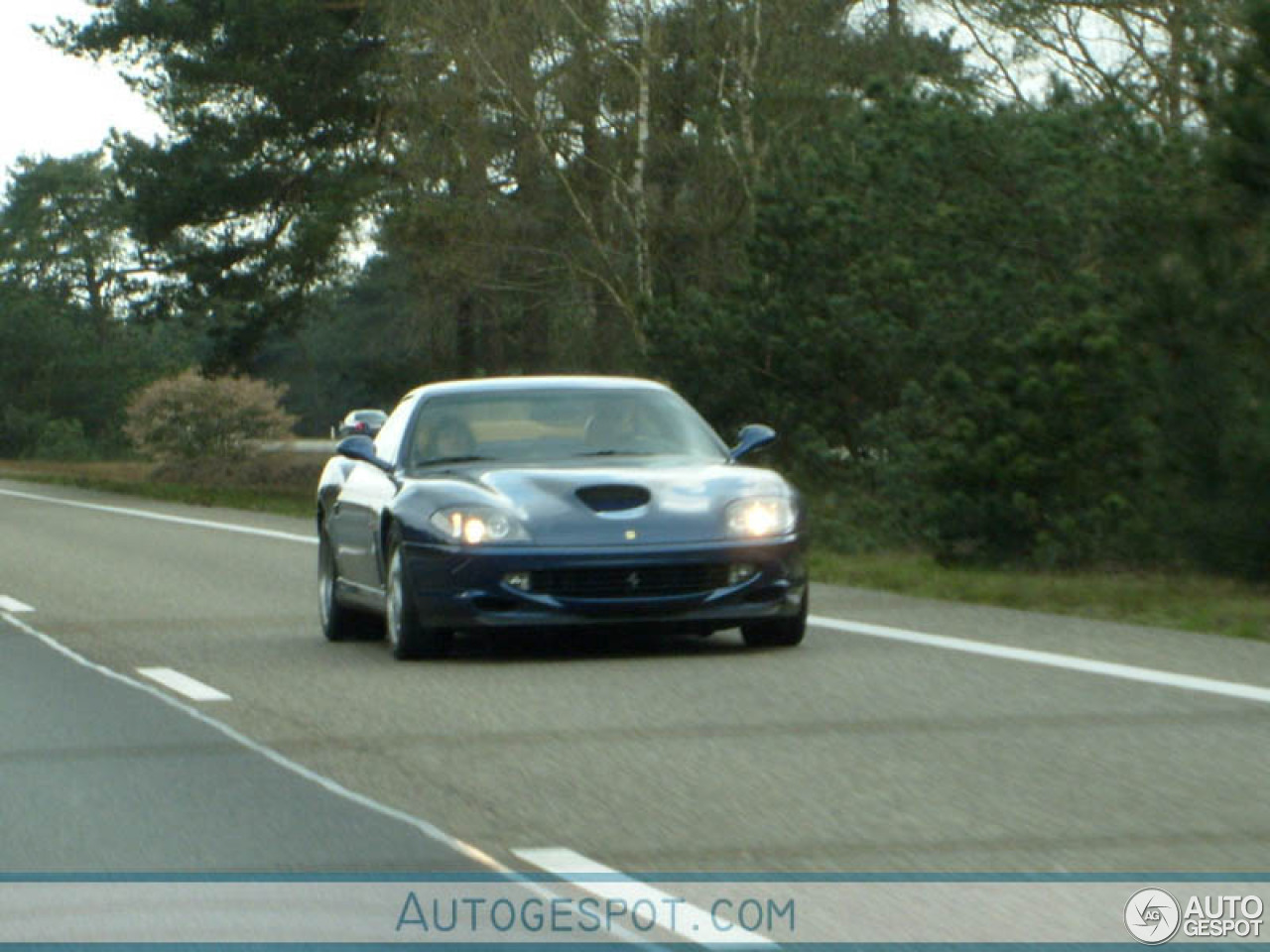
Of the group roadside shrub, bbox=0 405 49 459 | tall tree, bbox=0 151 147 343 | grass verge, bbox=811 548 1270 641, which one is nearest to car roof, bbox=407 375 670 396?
grass verge, bbox=811 548 1270 641

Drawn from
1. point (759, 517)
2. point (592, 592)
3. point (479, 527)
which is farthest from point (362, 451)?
point (759, 517)

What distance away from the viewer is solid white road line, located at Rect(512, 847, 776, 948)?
18.6 ft

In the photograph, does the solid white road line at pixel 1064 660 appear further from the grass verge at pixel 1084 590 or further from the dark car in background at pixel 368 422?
the dark car in background at pixel 368 422

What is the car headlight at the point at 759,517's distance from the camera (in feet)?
38.9

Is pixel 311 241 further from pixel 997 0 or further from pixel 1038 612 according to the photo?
pixel 1038 612

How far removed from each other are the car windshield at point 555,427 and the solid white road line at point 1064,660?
1351mm

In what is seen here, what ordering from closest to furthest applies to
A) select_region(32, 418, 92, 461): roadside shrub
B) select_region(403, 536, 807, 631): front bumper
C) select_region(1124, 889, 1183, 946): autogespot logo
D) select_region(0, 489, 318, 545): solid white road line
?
select_region(1124, 889, 1183, 946): autogespot logo, select_region(403, 536, 807, 631): front bumper, select_region(0, 489, 318, 545): solid white road line, select_region(32, 418, 92, 461): roadside shrub

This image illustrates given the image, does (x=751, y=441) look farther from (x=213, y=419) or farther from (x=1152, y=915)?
(x=213, y=419)

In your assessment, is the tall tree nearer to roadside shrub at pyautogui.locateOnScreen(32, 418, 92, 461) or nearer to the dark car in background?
roadside shrub at pyautogui.locateOnScreen(32, 418, 92, 461)

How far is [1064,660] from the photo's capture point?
11516mm

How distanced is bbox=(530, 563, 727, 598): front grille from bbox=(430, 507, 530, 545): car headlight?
0.21 m

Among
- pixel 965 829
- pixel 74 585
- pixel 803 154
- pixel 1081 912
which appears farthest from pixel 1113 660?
pixel 803 154

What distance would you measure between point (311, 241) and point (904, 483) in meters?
20.0

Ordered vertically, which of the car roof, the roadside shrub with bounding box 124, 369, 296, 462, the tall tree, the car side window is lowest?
the roadside shrub with bounding box 124, 369, 296, 462
